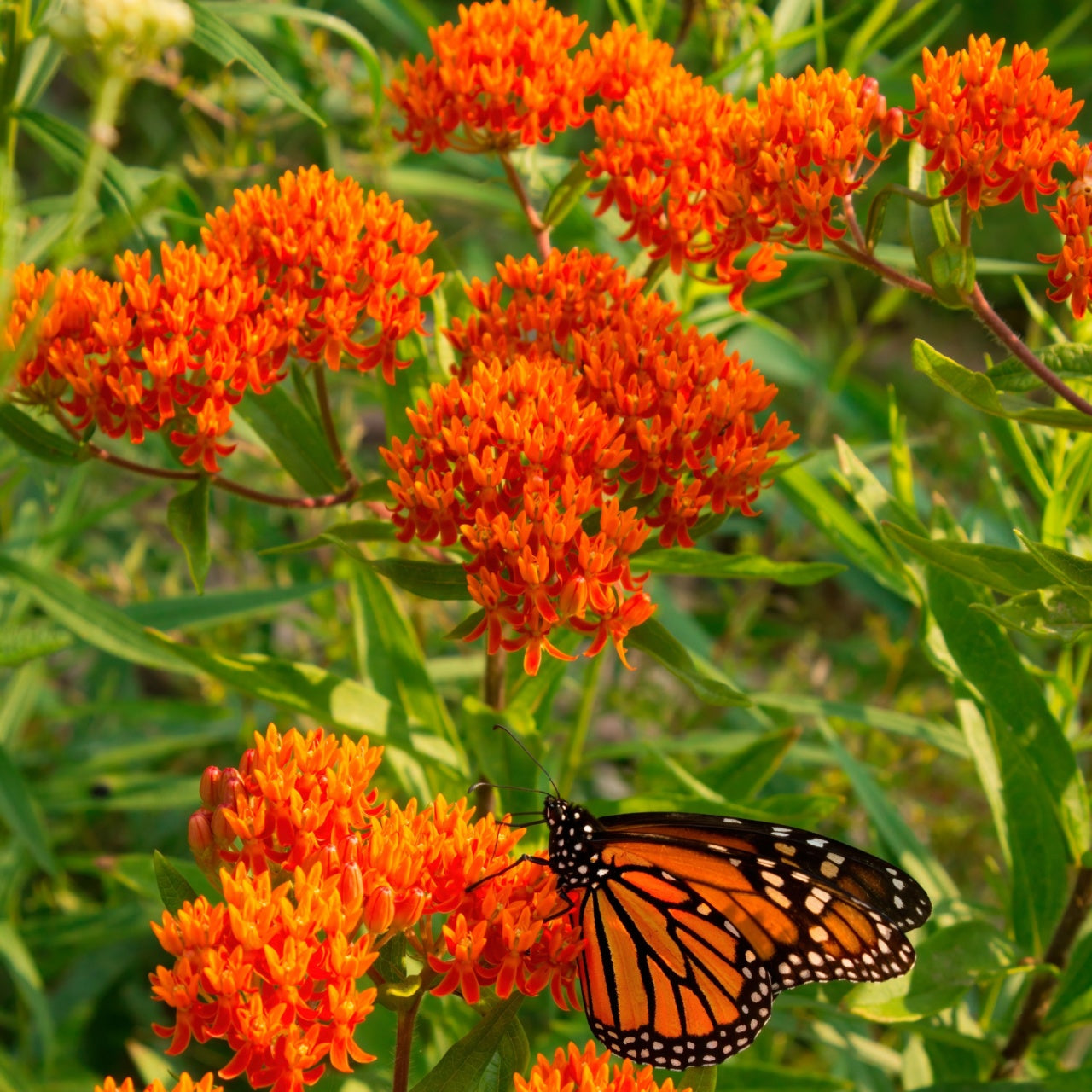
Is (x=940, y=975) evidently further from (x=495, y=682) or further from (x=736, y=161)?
(x=736, y=161)

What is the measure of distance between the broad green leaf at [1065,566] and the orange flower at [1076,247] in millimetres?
319

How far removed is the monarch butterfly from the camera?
1.62 metres

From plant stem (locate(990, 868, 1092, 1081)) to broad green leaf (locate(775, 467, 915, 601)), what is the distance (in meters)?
0.52

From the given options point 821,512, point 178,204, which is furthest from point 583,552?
point 178,204

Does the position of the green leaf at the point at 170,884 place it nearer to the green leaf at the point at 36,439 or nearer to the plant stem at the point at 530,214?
the green leaf at the point at 36,439

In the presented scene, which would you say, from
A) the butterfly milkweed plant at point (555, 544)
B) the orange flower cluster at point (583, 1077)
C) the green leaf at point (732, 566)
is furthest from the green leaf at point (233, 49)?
the orange flower cluster at point (583, 1077)

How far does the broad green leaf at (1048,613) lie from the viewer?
1.49 meters

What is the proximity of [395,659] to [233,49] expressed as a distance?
3.12ft

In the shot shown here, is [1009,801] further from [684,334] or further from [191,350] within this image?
[191,350]

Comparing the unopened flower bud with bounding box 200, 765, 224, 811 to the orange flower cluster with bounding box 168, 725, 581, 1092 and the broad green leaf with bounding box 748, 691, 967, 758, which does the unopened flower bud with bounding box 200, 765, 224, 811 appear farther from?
the broad green leaf with bounding box 748, 691, 967, 758

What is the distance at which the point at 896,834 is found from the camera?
237cm

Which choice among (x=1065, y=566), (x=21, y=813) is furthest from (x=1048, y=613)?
(x=21, y=813)

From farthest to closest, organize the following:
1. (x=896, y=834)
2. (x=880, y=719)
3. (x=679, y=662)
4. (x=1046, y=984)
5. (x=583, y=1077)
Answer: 1. (x=880, y=719)
2. (x=896, y=834)
3. (x=1046, y=984)
4. (x=679, y=662)
5. (x=583, y=1077)

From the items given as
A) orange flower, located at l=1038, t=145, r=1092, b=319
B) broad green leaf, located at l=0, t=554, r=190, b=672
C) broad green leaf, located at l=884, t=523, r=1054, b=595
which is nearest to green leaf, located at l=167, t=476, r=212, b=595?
broad green leaf, located at l=0, t=554, r=190, b=672
